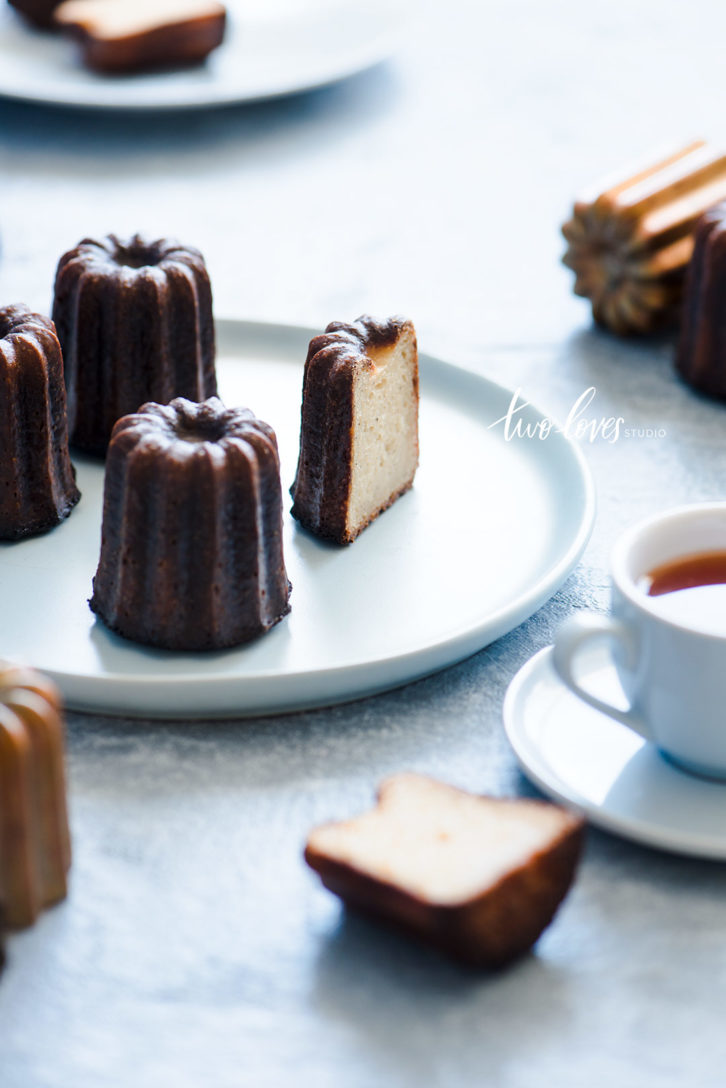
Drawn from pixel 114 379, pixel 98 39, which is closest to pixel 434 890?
pixel 114 379

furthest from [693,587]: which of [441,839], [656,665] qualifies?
[441,839]

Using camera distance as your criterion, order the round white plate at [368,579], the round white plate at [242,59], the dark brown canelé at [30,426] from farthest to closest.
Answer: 1. the round white plate at [242,59]
2. the dark brown canelé at [30,426]
3. the round white plate at [368,579]

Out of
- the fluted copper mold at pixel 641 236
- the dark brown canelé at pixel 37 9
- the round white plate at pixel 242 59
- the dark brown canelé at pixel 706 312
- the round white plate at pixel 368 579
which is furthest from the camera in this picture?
the dark brown canelé at pixel 37 9

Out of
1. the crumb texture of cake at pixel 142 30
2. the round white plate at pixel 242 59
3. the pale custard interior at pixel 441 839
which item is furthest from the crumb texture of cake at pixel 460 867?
the crumb texture of cake at pixel 142 30

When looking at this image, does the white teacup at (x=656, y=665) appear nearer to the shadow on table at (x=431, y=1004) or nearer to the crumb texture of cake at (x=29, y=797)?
the shadow on table at (x=431, y=1004)

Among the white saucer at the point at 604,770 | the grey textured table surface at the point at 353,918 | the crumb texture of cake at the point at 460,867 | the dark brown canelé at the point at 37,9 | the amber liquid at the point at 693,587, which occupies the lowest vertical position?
the grey textured table surface at the point at 353,918

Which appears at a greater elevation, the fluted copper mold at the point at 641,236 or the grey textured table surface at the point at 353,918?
the fluted copper mold at the point at 641,236

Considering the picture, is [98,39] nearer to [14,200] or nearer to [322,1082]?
[14,200]
